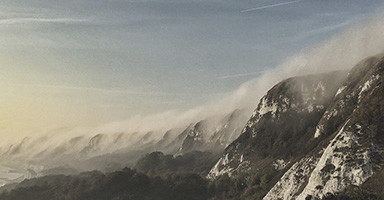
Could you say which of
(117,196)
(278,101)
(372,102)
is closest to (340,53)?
(278,101)

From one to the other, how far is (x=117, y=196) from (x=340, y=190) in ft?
321

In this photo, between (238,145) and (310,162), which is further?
(238,145)

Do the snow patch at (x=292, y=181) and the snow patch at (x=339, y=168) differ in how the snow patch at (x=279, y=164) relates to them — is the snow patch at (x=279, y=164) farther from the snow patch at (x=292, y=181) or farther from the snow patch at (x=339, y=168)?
the snow patch at (x=339, y=168)

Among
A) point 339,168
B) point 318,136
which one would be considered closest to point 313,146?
point 318,136

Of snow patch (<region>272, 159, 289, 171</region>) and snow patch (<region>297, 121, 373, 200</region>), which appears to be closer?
snow patch (<region>297, 121, 373, 200</region>)

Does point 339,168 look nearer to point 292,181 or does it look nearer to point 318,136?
point 292,181

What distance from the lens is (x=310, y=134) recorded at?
143m

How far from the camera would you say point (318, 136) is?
428 feet

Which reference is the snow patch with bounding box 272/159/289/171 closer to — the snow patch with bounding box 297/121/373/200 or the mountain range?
the mountain range

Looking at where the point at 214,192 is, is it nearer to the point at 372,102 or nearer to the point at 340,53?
the point at 372,102

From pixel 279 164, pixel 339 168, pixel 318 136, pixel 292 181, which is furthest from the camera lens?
pixel 279 164

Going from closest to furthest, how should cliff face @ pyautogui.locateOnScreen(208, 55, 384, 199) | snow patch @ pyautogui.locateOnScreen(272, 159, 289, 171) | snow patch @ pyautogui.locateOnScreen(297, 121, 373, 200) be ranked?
snow patch @ pyautogui.locateOnScreen(297, 121, 373, 200)
cliff face @ pyautogui.locateOnScreen(208, 55, 384, 199)
snow patch @ pyautogui.locateOnScreen(272, 159, 289, 171)

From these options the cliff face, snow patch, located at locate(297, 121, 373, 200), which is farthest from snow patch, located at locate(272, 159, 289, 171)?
snow patch, located at locate(297, 121, 373, 200)

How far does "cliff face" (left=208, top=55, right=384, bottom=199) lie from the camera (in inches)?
3627
